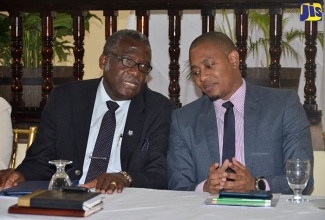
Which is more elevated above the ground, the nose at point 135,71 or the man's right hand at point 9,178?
the nose at point 135,71

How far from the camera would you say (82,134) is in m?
3.46

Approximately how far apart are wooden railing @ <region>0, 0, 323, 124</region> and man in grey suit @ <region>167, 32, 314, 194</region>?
907mm

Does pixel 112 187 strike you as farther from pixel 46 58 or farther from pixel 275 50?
pixel 46 58

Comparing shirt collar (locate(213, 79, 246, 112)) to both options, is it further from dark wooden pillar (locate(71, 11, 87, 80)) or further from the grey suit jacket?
dark wooden pillar (locate(71, 11, 87, 80))

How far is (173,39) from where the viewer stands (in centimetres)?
430

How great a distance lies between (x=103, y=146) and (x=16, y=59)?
134cm

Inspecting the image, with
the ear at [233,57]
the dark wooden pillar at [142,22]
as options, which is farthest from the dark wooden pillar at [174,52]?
the ear at [233,57]

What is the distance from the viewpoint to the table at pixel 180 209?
2256mm

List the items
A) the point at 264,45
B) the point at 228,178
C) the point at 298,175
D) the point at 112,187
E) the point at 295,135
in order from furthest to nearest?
the point at 264,45, the point at 295,135, the point at 228,178, the point at 112,187, the point at 298,175

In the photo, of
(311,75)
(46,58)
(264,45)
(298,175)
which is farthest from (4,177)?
(264,45)

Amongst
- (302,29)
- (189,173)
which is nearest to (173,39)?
(302,29)

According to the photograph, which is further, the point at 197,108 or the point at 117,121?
the point at 117,121

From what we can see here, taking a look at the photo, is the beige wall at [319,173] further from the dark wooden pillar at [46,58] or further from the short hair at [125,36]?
the dark wooden pillar at [46,58]

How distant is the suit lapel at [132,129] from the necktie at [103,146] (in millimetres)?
67
